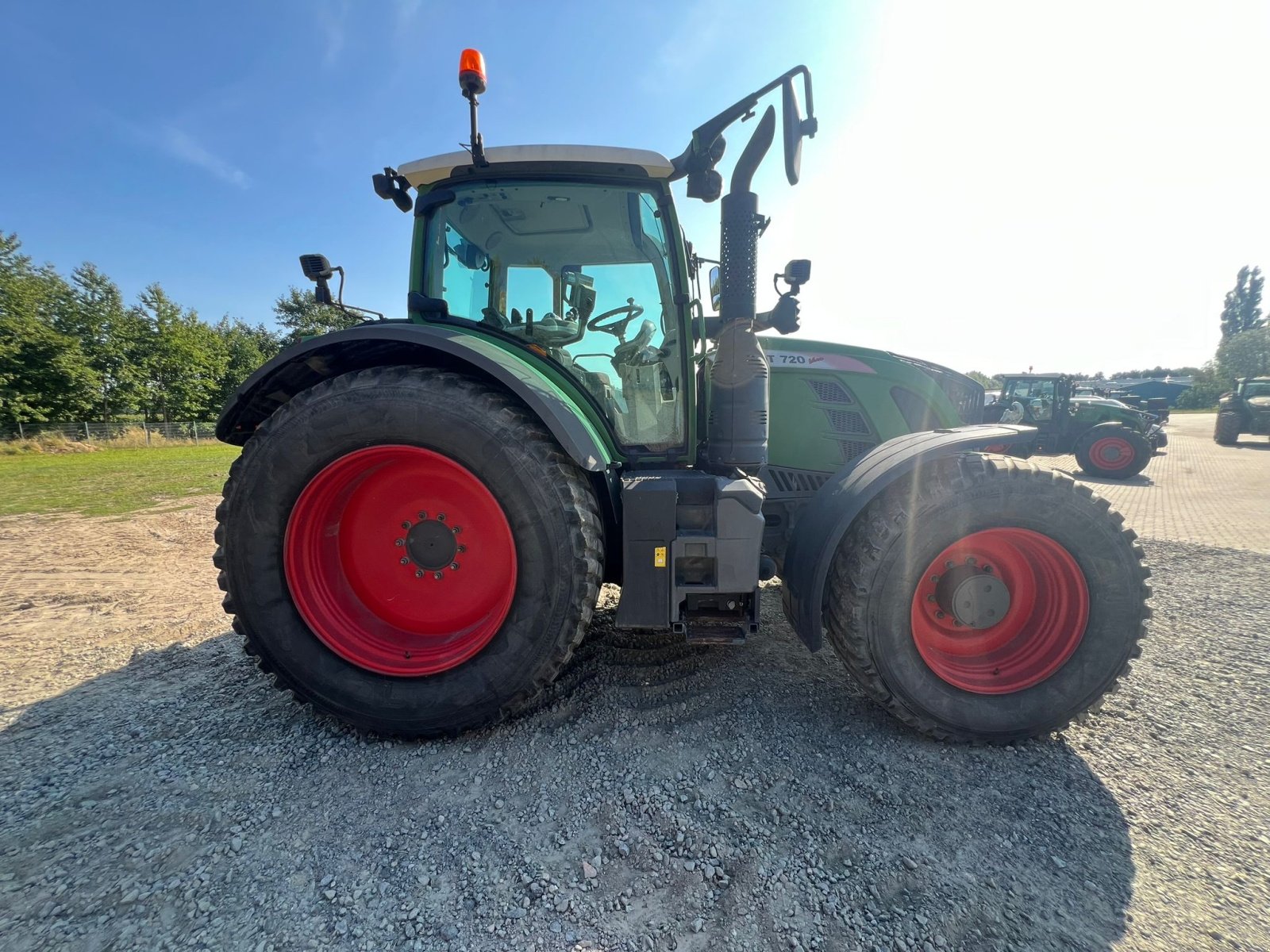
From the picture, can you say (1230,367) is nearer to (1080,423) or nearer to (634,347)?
(1080,423)

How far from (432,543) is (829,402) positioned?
211 cm

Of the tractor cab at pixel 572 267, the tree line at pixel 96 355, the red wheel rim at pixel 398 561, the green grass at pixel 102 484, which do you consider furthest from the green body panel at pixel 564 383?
the tree line at pixel 96 355

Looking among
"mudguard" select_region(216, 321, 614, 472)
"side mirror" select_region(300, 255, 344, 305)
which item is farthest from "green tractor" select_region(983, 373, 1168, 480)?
"side mirror" select_region(300, 255, 344, 305)

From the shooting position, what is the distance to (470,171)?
7.09 feet

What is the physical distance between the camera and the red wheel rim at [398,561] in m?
1.93

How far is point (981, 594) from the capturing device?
1.94 meters

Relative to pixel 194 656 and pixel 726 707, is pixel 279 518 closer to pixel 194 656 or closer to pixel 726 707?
pixel 194 656

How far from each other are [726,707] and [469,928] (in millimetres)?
1147

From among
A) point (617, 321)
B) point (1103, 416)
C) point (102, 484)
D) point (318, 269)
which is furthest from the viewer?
point (1103, 416)

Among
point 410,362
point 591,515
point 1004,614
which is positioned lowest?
point 1004,614

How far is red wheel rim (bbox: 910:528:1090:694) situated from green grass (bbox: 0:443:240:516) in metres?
8.19

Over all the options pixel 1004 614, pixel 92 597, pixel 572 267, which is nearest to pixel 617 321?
pixel 572 267

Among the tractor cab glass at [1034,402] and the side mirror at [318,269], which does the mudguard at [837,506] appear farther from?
the tractor cab glass at [1034,402]

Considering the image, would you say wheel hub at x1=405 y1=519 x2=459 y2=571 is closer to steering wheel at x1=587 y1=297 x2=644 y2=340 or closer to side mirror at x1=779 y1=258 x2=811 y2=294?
steering wheel at x1=587 y1=297 x2=644 y2=340
